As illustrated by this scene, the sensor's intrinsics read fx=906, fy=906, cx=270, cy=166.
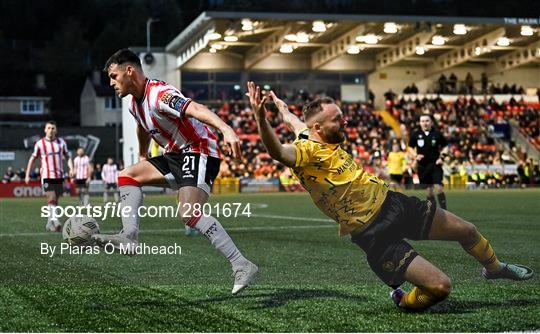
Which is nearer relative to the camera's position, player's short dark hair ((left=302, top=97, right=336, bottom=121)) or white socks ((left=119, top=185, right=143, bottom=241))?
player's short dark hair ((left=302, top=97, right=336, bottom=121))

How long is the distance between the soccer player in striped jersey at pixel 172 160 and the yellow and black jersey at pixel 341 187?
94cm

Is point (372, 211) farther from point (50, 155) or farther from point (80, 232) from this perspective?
point (50, 155)

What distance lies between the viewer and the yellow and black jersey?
6219mm

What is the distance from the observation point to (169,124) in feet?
23.7

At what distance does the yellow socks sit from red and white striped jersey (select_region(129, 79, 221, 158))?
217 cm

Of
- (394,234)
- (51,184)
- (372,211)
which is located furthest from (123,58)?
(51,184)

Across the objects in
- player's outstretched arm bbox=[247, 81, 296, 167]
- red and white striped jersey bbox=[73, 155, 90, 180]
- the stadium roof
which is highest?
the stadium roof

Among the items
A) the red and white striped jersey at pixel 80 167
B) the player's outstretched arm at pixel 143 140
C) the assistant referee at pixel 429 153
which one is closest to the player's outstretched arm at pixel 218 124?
the player's outstretched arm at pixel 143 140

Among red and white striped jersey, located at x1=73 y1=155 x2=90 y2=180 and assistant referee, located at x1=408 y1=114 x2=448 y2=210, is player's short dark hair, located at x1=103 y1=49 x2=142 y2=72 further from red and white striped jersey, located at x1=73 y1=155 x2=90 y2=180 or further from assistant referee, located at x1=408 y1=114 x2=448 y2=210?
red and white striped jersey, located at x1=73 y1=155 x2=90 y2=180

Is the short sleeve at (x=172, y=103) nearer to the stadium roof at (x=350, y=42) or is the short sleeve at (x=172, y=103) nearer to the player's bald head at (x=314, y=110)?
the player's bald head at (x=314, y=110)

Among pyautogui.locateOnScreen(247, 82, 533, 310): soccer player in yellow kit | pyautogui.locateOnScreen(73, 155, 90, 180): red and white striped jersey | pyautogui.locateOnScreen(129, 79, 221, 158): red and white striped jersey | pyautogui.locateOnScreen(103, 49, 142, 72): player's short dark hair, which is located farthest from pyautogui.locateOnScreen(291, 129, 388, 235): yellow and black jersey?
pyautogui.locateOnScreen(73, 155, 90, 180): red and white striped jersey

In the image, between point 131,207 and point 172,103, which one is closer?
point 172,103

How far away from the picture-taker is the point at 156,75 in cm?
4812

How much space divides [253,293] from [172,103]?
170 cm
